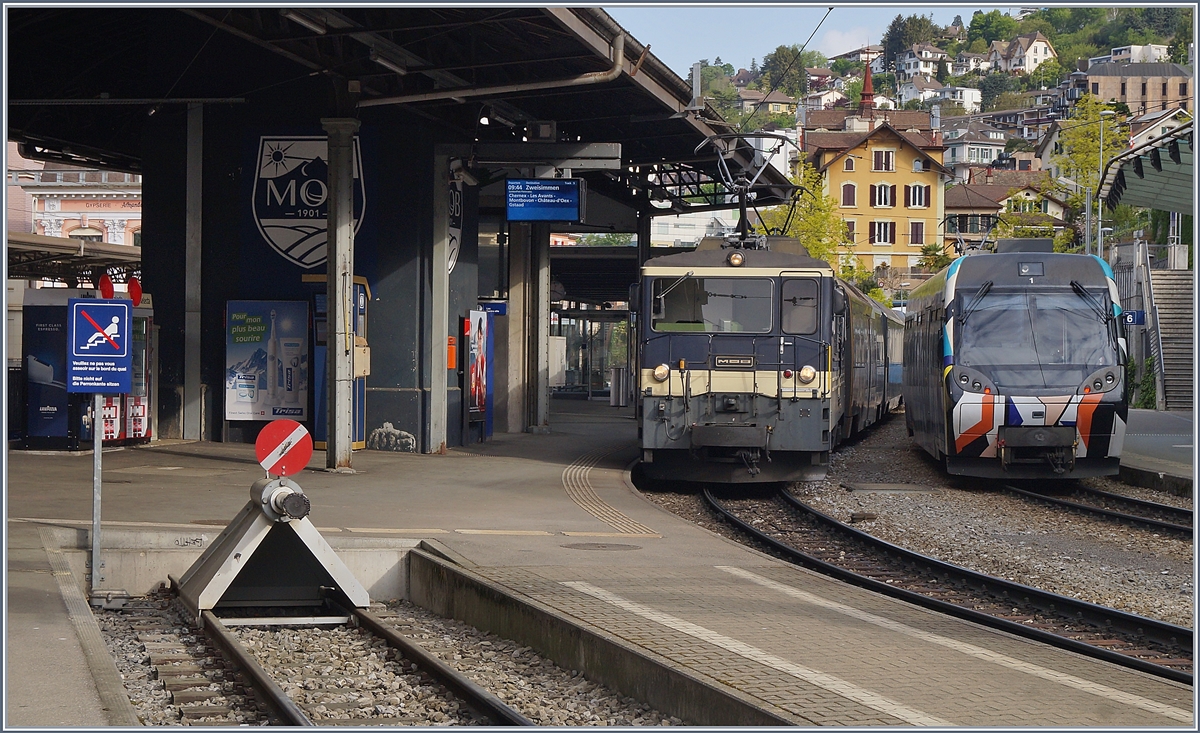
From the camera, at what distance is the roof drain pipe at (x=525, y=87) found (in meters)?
16.5

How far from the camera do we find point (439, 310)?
67.1ft

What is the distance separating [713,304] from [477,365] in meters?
6.78

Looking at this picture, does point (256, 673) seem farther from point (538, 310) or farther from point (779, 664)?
point (538, 310)

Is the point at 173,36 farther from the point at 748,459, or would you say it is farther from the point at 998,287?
the point at 998,287

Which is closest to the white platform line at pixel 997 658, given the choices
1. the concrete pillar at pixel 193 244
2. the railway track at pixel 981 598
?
the railway track at pixel 981 598

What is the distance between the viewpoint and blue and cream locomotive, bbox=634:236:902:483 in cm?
1675

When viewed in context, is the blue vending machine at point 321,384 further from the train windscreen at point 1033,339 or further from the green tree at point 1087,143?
the green tree at point 1087,143

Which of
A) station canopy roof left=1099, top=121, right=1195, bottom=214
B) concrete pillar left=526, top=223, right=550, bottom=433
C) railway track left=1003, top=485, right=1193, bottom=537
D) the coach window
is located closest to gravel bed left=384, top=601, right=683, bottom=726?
the coach window

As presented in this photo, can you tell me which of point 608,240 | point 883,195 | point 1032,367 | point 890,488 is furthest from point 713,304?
point 608,240

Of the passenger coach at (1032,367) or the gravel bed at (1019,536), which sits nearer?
the gravel bed at (1019,536)

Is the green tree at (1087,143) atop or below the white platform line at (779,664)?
atop

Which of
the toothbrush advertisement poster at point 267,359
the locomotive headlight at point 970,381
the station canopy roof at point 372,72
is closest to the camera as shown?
the station canopy roof at point 372,72

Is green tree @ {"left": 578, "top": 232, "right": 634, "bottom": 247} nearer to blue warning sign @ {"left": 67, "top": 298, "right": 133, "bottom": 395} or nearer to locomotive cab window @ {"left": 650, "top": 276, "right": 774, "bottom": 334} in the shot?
locomotive cab window @ {"left": 650, "top": 276, "right": 774, "bottom": 334}

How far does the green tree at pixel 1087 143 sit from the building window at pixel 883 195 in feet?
106
